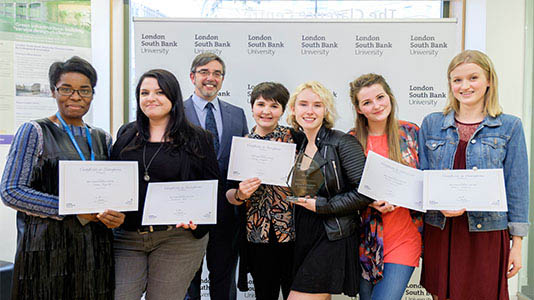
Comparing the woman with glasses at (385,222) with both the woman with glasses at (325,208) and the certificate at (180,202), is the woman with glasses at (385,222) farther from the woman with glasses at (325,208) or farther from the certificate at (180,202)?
the certificate at (180,202)

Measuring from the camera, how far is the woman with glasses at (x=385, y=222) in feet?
6.78

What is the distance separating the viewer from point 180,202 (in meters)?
2.01

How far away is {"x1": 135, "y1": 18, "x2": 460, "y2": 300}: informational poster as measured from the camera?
10.9ft

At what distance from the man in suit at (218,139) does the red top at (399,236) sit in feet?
3.55

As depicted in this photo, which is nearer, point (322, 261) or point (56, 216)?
point (56, 216)

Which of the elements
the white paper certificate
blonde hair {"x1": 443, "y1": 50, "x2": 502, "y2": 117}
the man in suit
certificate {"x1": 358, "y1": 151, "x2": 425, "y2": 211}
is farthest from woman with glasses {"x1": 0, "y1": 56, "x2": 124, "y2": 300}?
blonde hair {"x1": 443, "y1": 50, "x2": 502, "y2": 117}

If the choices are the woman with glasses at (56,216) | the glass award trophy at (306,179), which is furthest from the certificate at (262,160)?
the woman with glasses at (56,216)

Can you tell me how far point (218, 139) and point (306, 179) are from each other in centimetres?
105

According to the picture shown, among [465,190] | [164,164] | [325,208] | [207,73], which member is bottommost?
[325,208]

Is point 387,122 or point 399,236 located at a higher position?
point 387,122

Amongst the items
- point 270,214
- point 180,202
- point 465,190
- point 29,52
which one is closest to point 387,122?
point 465,190

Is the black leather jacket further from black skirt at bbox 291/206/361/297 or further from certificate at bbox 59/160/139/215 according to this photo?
certificate at bbox 59/160/139/215

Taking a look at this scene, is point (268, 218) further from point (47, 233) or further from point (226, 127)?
point (47, 233)

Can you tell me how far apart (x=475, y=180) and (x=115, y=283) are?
1.97 m
